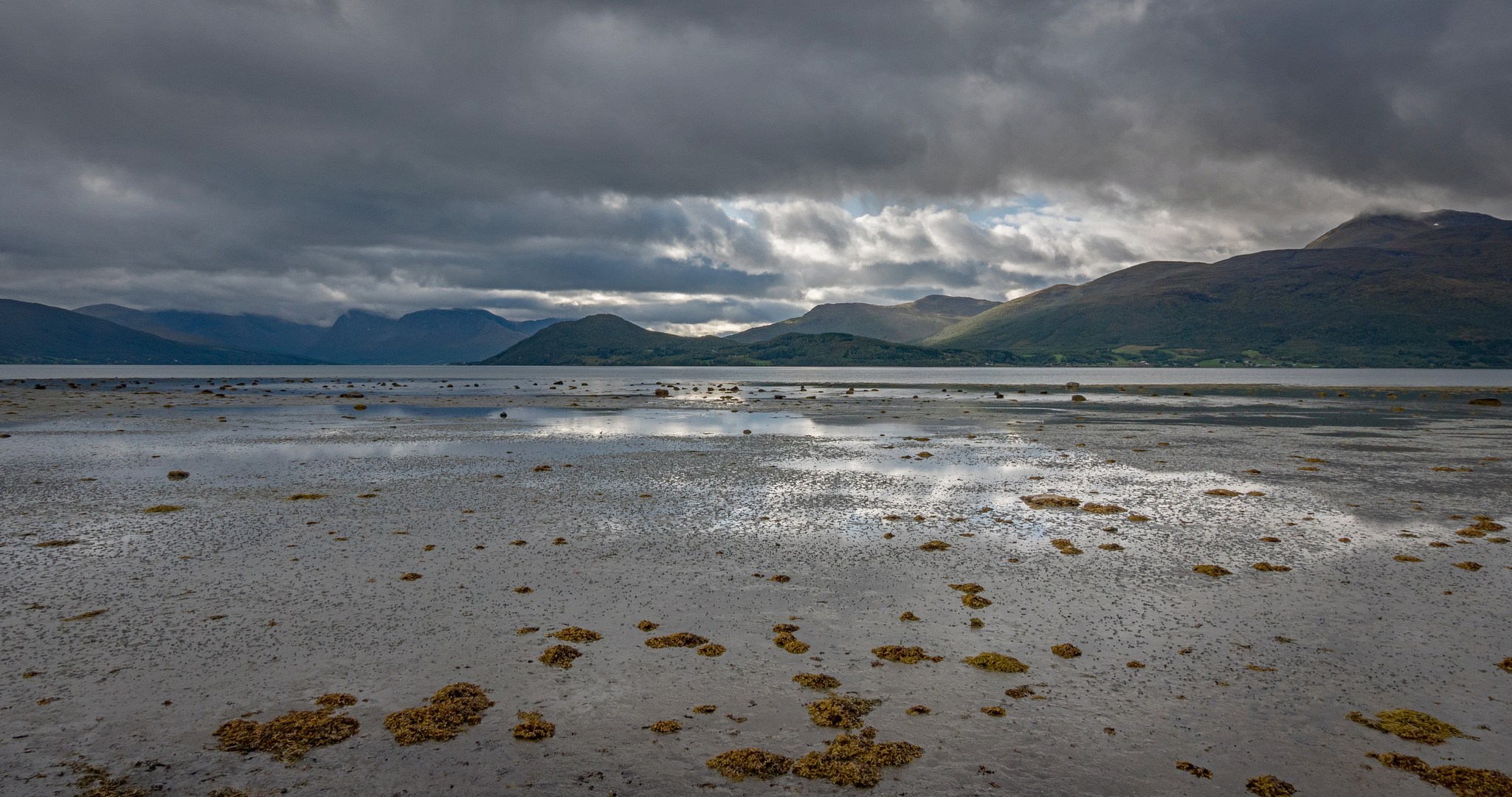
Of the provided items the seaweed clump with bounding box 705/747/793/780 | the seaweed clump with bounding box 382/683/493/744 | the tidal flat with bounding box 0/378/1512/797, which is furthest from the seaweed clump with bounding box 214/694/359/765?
the seaweed clump with bounding box 705/747/793/780

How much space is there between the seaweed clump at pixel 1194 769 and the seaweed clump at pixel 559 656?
7639 mm

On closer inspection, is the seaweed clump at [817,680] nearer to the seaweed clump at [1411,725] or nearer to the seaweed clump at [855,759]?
the seaweed clump at [855,759]

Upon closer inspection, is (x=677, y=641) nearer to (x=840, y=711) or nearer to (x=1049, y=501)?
(x=840, y=711)

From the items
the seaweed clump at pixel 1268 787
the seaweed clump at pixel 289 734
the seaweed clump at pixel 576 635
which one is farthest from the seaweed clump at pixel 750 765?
the seaweed clump at pixel 1268 787

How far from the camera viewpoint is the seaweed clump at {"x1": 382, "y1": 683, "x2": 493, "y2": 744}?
27.6 feet

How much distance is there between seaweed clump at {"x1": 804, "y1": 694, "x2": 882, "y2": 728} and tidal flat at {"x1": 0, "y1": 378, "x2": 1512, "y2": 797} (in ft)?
0.14

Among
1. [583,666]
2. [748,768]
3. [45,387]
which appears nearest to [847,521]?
[583,666]

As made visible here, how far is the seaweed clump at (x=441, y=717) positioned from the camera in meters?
8.41

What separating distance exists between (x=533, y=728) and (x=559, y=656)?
80.4 inches

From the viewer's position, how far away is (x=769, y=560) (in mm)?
15695

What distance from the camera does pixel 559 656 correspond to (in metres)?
10.6

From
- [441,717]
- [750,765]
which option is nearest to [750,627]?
[750,765]

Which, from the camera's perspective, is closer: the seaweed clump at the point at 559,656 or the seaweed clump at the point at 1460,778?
the seaweed clump at the point at 1460,778

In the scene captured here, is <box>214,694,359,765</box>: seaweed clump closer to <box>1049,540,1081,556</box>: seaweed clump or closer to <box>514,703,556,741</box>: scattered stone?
<box>514,703,556,741</box>: scattered stone
